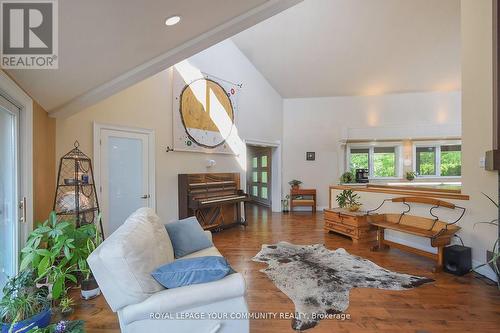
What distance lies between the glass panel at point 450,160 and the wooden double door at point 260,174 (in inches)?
201

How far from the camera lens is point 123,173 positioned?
4.04m

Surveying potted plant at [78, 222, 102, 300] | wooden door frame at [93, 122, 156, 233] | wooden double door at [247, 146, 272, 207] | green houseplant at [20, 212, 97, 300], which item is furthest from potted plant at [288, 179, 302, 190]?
green houseplant at [20, 212, 97, 300]

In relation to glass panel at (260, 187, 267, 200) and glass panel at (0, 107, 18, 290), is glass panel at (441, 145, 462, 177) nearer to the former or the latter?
glass panel at (260, 187, 267, 200)

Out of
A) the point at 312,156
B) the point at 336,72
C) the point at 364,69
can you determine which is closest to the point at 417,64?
the point at 364,69

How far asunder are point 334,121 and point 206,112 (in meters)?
4.06

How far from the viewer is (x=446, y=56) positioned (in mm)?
5883

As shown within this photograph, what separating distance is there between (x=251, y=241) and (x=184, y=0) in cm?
365

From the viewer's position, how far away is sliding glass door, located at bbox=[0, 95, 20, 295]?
6.87 feet

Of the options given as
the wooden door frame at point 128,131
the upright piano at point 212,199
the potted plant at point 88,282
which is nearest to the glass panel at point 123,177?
the wooden door frame at point 128,131

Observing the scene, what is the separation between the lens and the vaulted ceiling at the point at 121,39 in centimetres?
166

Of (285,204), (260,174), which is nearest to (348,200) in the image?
(285,204)

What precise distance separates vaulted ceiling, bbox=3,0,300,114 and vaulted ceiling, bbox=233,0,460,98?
330 centimetres

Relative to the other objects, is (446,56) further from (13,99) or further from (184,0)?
(13,99)

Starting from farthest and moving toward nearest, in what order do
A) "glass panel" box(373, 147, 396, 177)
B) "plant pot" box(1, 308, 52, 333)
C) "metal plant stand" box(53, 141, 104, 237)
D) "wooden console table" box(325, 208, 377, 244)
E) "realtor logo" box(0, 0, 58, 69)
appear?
"glass panel" box(373, 147, 396, 177) < "wooden console table" box(325, 208, 377, 244) < "metal plant stand" box(53, 141, 104, 237) < "plant pot" box(1, 308, 52, 333) < "realtor logo" box(0, 0, 58, 69)
